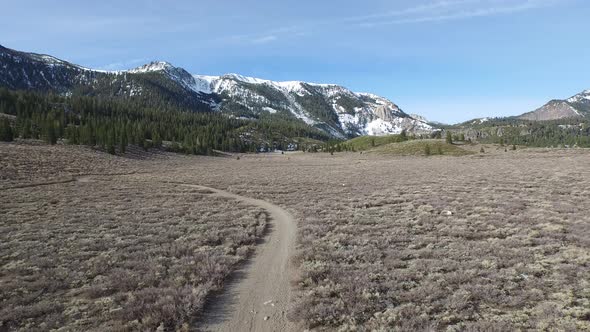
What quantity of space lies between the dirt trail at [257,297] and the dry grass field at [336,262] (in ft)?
1.67

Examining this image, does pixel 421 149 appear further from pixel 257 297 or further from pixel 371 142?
pixel 257 297

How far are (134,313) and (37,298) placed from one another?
3.77m

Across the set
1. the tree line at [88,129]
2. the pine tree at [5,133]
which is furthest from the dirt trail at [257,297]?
the pine tree at [5,133]

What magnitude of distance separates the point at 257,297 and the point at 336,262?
4277 millimetres

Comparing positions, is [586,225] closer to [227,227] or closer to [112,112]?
[227,227]

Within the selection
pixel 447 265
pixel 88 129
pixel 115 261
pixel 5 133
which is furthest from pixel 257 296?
pixel 88 129

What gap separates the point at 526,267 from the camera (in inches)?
526

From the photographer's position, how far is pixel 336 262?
1455 cm

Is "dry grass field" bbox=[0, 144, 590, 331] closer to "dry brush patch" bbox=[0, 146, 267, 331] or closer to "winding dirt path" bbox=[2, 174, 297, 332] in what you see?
"dry brush patch" bbox=[0, 146, 267, 331]

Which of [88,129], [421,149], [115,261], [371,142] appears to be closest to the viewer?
[115,261]

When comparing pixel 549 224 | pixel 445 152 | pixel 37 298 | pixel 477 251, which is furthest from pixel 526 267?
pixel 445 152

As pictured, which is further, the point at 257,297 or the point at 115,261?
the point at 115,261

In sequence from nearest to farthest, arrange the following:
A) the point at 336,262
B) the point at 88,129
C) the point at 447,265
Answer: the point at 447,265, the point at 336,262, the point at 88,129

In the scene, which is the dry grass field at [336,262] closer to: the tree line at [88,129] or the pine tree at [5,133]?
the pine tree at [5,133]
